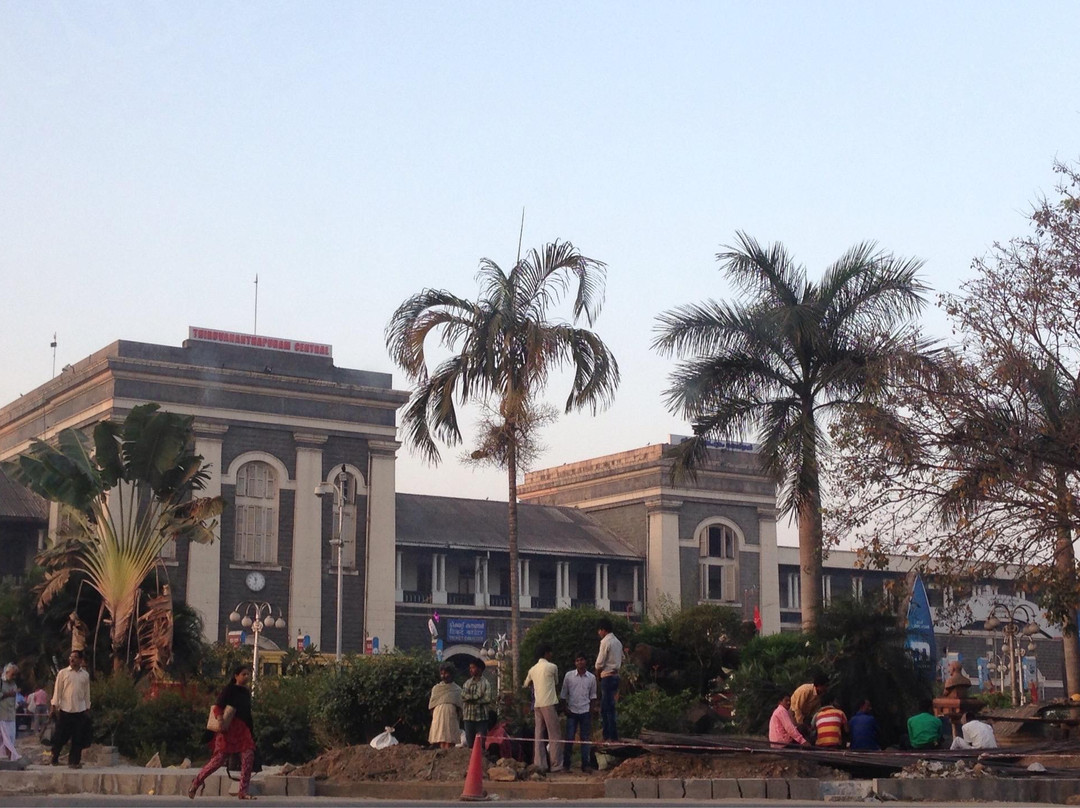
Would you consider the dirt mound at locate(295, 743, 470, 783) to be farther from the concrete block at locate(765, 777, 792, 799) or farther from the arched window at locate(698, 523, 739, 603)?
the arched window at locate(698, 523, 739, 603)

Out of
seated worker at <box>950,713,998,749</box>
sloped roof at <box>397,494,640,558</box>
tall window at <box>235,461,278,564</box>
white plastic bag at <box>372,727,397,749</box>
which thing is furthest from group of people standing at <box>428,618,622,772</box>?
sloped roof at <box>397,494,640,558</box>

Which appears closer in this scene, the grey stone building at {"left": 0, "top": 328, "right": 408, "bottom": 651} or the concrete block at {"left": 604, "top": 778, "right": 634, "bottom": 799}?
the concrete block at {"left": 604, "top": 778, "right": 634, "bottom": 799}

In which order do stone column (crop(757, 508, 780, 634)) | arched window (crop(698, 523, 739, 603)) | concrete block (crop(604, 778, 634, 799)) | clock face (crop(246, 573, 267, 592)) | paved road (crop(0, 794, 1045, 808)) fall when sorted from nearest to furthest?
paved road (crop(0, 794, 1045, 808)) → concrete block (crop(604, 778, 634, 799)) → clock face (crop(246, 573, 267, 592)) → arched window (crop(698, 523, 739, 603)) → stone column (crop(757, 508, 780, 634))

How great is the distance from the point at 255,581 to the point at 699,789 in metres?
32.5

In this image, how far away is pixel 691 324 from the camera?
2417cm

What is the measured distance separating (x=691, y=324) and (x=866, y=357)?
3.06 m

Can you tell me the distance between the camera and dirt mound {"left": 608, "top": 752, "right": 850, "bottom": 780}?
15.0 metres

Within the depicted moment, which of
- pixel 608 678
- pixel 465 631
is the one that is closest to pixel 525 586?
pixel 465 631

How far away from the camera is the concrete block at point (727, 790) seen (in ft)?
47.0

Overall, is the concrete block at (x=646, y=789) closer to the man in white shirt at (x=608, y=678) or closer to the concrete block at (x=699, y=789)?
the concrete block at (x=699, y=789)

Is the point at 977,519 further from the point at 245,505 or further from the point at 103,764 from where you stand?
the point at 245,505

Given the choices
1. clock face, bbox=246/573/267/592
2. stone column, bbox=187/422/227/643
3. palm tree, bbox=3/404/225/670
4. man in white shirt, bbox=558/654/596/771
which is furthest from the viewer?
clock face, bbox=246/573/267/592

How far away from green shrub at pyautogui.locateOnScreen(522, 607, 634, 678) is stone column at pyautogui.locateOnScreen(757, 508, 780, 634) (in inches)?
1297

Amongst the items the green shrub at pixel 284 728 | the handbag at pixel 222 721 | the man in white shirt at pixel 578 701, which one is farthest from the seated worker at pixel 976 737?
the green shrub at pixel 284 728
